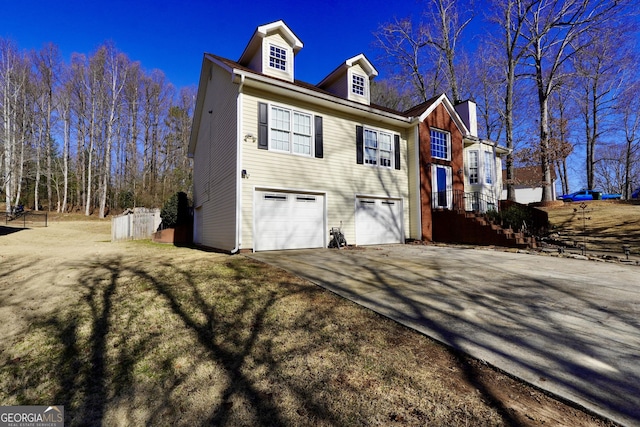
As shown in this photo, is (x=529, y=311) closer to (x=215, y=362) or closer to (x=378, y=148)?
(x=215, y=362)

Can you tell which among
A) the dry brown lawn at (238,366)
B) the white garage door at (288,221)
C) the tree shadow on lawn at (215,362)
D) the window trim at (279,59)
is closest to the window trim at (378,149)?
the white garage door at (288,221)

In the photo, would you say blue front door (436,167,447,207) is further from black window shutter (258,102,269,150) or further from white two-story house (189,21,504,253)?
black window shutter (258,102,269,150)

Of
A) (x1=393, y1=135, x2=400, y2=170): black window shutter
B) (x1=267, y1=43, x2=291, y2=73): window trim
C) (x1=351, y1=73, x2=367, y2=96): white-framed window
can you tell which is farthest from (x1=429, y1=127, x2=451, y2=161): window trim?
(x1=267, y1=43, x2=291, y2=73): window trim

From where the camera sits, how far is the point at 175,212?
48.3ft

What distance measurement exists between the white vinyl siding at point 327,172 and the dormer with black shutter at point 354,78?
5.21ft

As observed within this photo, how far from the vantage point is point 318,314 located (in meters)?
3.65

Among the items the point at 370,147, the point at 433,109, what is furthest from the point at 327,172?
the point at 433,109

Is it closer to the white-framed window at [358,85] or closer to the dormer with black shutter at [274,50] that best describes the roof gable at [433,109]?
the white-framed window at [358,85]

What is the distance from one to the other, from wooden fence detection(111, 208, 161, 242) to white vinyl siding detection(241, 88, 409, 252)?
34.1 feet

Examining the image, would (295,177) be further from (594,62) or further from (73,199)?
(73,199)

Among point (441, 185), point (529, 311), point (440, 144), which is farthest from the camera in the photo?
point (440, 144)

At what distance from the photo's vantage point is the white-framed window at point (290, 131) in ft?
30.4

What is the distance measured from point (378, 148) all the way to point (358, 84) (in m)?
3.10

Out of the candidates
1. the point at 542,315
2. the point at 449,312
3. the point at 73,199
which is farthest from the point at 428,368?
the point at 73,199
